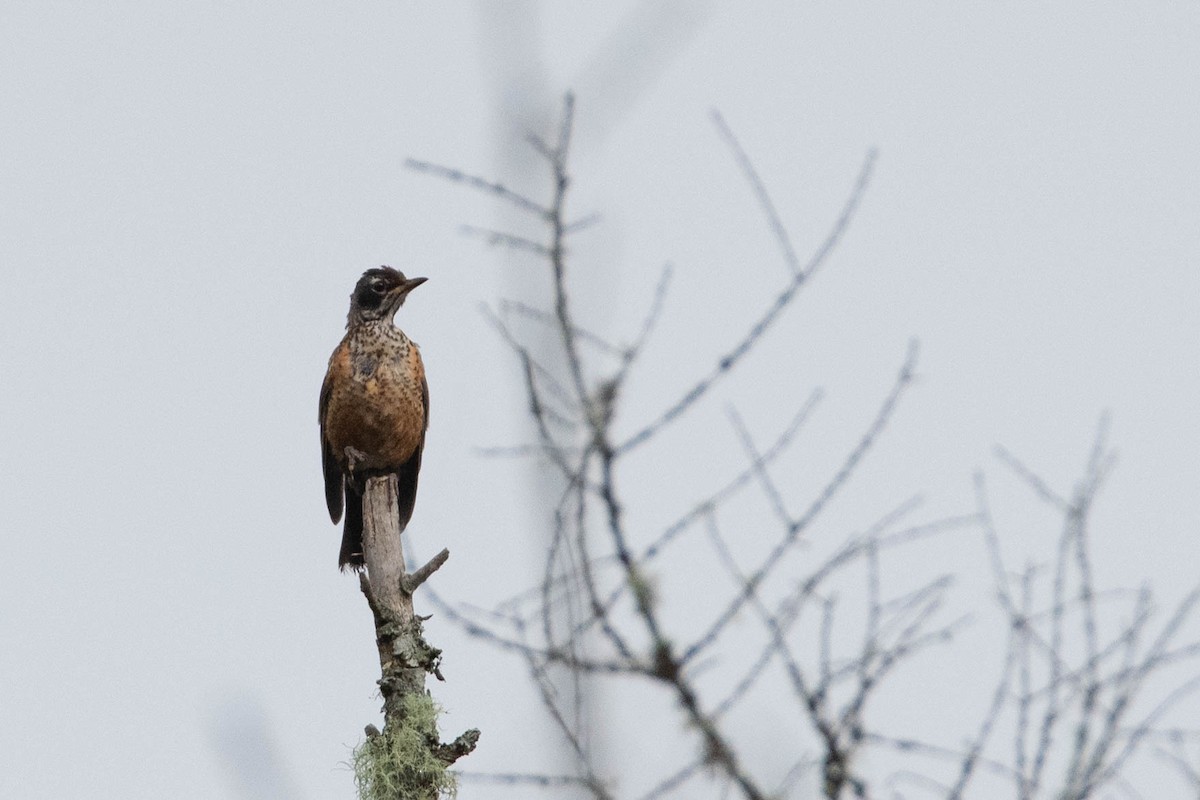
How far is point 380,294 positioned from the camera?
752 centimetres

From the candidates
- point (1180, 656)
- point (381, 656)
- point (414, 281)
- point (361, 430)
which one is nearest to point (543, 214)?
point (1180, 656)

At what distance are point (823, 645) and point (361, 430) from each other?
16.3ft

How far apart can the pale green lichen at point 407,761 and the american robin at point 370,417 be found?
2.07 m

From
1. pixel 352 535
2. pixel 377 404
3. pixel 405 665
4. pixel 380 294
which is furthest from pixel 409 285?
pixel 405 665

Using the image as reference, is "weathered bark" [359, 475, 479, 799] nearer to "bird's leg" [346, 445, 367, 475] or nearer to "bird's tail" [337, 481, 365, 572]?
"bird's tail" [337, 481, 365, 572]

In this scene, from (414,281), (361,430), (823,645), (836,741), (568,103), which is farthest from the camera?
(414,281)

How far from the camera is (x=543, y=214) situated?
223cm

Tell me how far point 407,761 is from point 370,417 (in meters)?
2.61

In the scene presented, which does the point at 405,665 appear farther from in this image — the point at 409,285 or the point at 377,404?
the point at 409,285

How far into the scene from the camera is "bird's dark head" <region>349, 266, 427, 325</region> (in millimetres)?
7500

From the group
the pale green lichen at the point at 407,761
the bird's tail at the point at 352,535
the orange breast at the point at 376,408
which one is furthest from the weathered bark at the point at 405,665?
the orange breast at the point at 376,408

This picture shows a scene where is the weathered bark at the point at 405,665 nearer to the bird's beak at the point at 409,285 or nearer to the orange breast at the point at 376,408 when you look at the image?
the orange breast at the point at 376,408

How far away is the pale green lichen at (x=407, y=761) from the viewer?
15.3 feet

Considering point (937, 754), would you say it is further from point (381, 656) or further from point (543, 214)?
point (381, 656)
